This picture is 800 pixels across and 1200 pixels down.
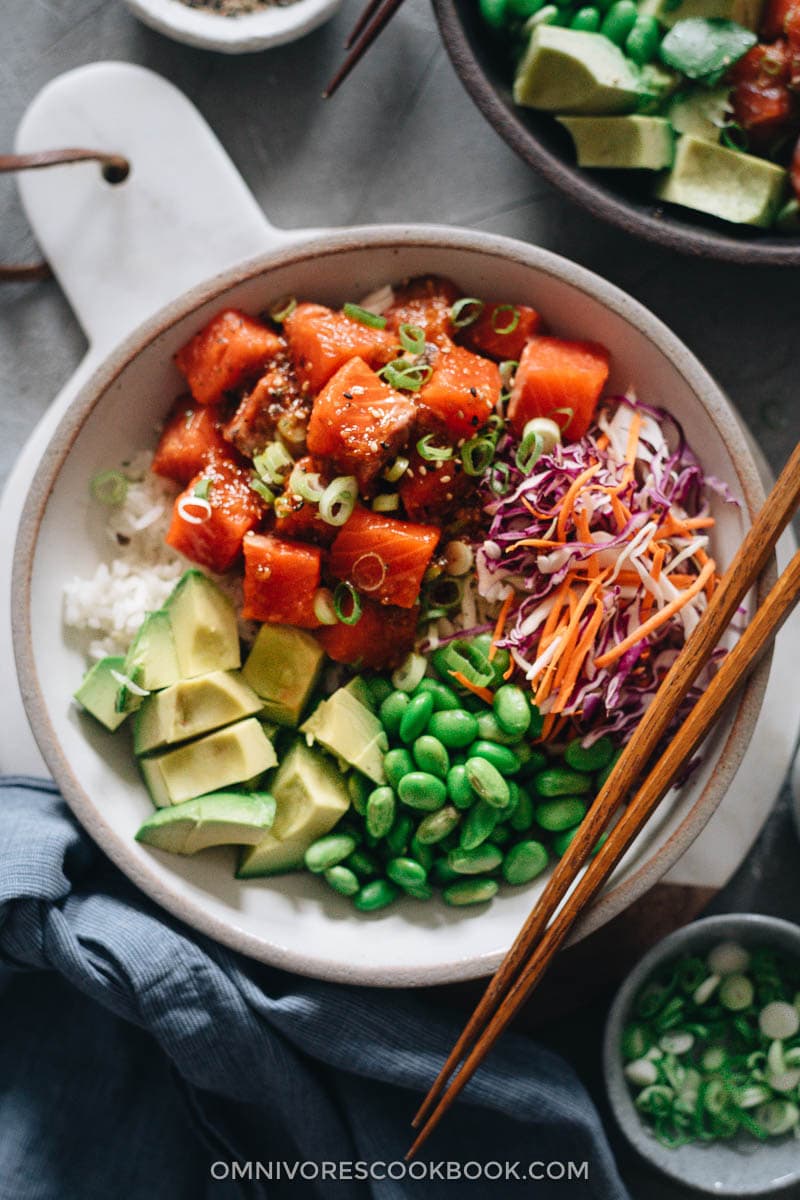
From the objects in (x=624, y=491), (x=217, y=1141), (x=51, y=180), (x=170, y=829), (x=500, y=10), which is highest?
(x=500, y=10)

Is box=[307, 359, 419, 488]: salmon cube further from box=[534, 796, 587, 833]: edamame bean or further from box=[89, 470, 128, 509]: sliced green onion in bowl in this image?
box=[534, 796, 587, 833]: edamame bean

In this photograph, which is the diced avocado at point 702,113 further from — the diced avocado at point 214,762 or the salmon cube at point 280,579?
the diced avocado at point 214,762

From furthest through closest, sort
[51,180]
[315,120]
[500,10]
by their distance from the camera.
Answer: [315,120] → [51,180] → [500,10]

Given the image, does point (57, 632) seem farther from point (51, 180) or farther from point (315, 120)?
point (315, 120)

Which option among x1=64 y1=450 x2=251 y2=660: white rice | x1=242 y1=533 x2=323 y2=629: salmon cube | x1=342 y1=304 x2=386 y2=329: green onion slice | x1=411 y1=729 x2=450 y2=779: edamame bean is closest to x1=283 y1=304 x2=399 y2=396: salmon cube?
x1=342 y1=304 x2=386 y2=329: green onion slice

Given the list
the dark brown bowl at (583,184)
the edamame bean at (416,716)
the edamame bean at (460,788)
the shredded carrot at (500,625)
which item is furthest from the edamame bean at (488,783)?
the dark brown bowl at (583,184)

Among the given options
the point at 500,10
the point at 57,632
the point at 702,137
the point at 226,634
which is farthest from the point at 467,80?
the point at 57,632
